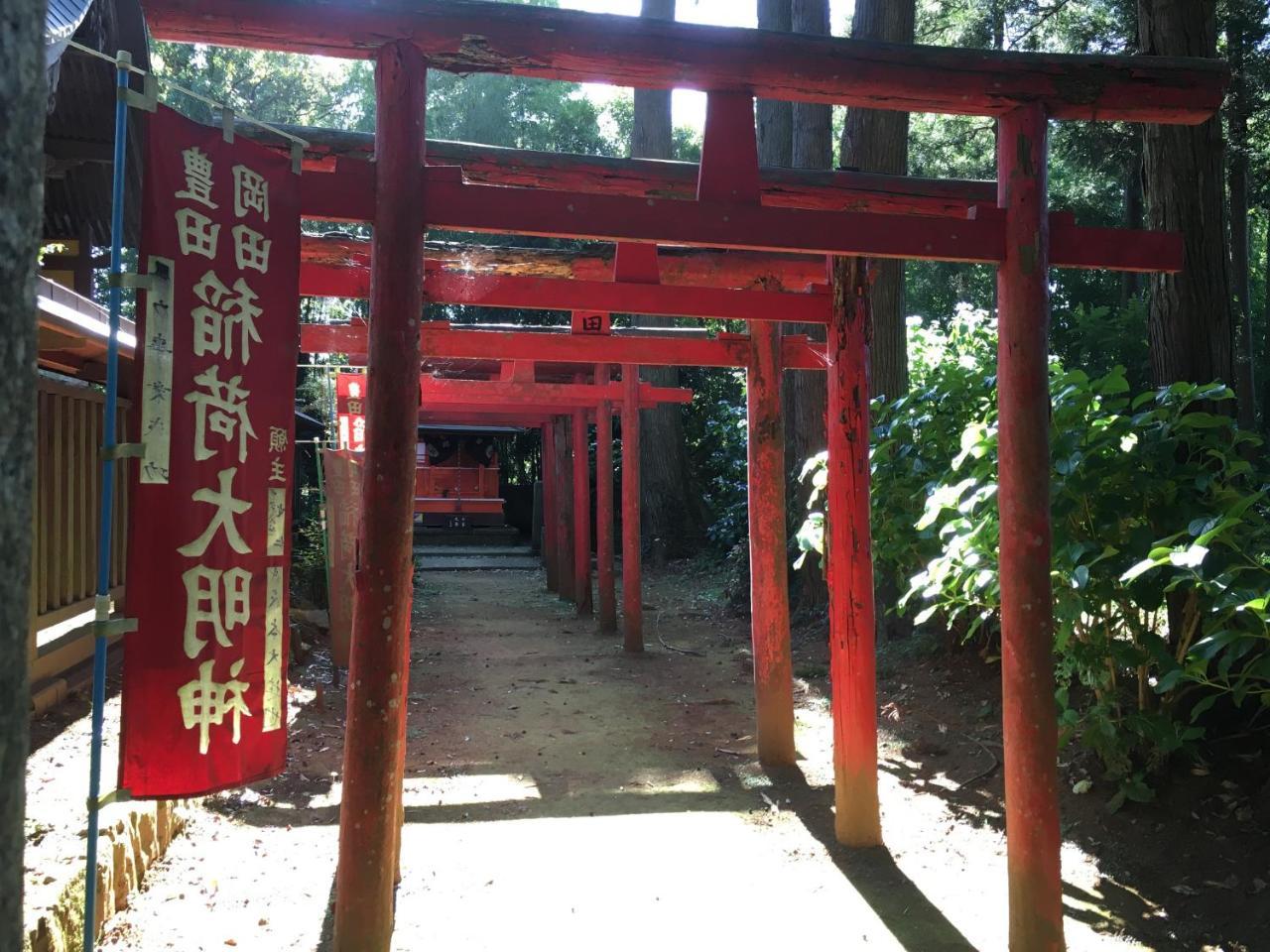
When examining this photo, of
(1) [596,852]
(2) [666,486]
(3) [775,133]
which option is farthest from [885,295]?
(2) [666,486]

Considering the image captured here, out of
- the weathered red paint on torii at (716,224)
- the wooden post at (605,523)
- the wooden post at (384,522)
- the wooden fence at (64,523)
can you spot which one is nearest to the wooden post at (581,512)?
the wooden post at (605,523)

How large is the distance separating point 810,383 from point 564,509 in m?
5.18

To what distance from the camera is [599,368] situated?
10719mm

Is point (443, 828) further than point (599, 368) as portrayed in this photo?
No

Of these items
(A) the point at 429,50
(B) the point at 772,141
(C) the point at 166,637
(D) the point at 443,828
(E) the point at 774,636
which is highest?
(B) the point at 772,141

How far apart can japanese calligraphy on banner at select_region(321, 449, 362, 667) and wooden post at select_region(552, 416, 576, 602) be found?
18.7 ft

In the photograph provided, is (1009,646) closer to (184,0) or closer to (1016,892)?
(1016,892)

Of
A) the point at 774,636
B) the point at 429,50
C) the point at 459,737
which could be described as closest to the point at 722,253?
the point at 774,636

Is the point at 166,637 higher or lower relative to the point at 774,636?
higher

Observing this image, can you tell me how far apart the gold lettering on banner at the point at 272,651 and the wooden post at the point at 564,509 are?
450 inches

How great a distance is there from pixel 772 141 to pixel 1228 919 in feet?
34.0

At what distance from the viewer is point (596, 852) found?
488 cm

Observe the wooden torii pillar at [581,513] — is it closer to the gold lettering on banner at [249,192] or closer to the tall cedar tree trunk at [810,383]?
the tall cedar tree trunk at [810,383]

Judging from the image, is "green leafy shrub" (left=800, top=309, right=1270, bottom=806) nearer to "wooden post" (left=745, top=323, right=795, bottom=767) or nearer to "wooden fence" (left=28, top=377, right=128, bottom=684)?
"wooden post" (left=745, top=323, right=795, bottom=767)
